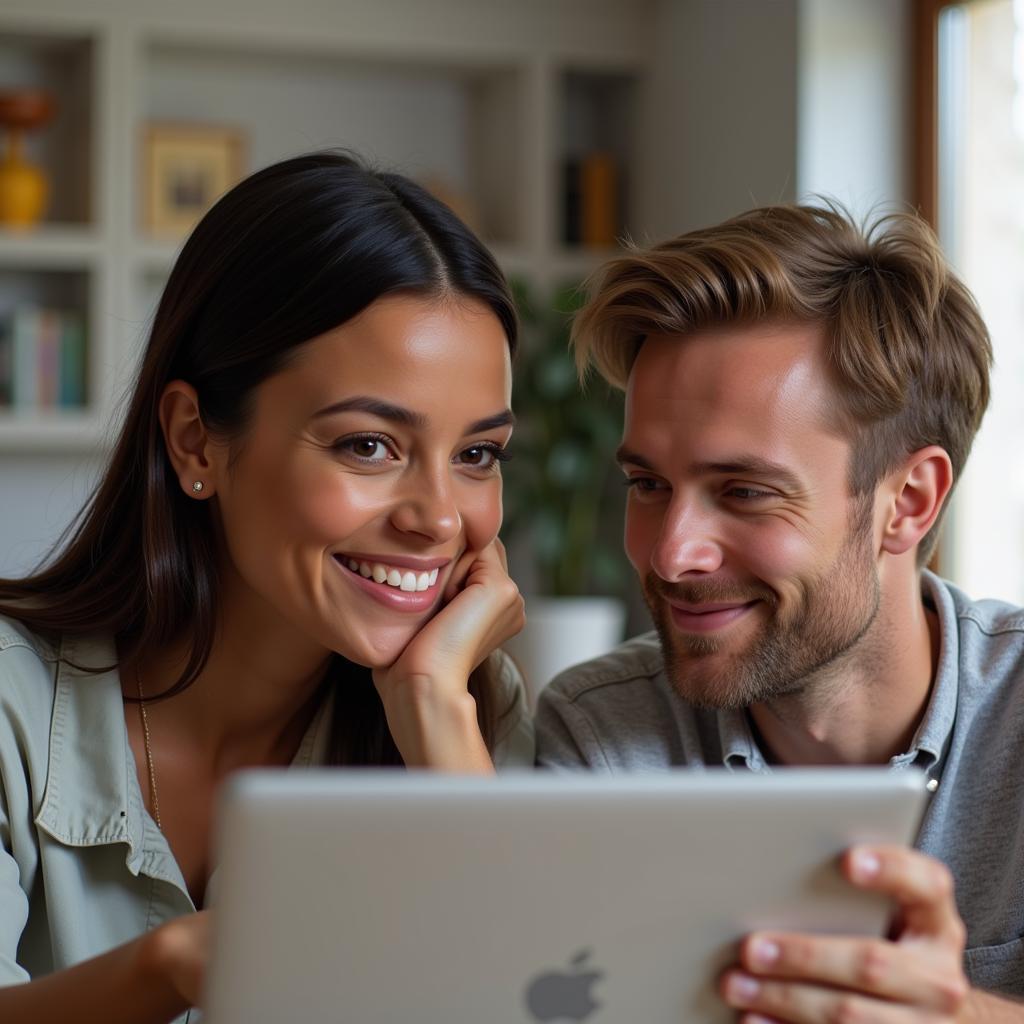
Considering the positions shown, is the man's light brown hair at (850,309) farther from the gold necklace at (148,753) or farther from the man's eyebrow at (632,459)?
the gold necklace at (148,753)

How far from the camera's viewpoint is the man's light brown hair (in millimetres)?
1652

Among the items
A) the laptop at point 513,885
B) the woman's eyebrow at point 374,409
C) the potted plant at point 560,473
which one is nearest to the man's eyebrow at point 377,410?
the woman's eyebrow at point 374,409

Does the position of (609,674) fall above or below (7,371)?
below

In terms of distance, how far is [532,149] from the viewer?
492cm

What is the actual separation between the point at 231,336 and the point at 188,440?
0.15 m

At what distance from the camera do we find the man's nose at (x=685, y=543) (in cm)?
158

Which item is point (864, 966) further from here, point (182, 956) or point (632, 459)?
point (632, 459)

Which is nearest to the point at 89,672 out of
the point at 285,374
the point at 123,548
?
the point at 123,548

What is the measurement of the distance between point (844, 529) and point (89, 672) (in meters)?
0.90

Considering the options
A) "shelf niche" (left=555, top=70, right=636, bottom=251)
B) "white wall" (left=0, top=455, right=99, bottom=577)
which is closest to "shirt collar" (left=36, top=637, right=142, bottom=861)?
"white wall" (left=0, top=455, right=99, bottom=577)

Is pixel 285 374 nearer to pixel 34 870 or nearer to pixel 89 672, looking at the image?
pixel 89 672

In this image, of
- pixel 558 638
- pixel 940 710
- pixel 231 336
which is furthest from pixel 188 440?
pixel 558 638

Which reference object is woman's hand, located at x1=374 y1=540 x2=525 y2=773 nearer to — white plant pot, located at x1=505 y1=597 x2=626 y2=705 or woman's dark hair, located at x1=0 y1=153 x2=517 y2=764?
woman's dark hair, located at x1=0 y1=153 x2=517 y2=764

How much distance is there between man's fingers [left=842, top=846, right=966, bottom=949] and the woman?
61cm
